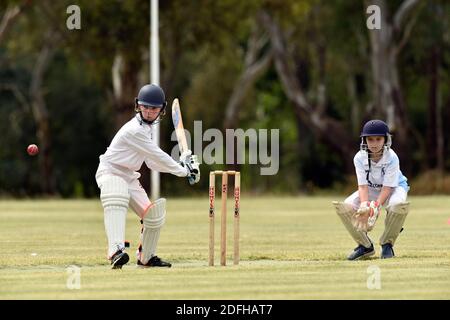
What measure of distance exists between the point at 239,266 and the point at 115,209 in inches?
54.4

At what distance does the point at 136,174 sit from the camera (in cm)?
1380

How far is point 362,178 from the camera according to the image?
14.5m

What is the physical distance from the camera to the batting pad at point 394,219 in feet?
46.5

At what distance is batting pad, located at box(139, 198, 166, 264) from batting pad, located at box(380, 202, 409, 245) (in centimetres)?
241

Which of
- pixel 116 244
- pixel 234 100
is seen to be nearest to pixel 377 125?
pixel 116 244

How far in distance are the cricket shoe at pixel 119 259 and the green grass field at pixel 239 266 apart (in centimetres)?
12

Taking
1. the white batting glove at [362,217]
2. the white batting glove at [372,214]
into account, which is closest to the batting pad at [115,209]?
the white batting glove at [362,217]

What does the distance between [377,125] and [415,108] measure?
44305mm

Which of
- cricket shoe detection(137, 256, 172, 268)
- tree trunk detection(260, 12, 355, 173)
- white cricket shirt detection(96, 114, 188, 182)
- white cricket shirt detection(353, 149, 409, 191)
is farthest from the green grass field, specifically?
tree trunk detection(260, 12, 355, 173)

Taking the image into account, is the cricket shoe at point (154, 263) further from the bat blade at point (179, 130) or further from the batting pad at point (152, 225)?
the bat blade at point (179, 130)

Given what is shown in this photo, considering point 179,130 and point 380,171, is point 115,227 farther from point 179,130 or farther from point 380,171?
point 380,171
